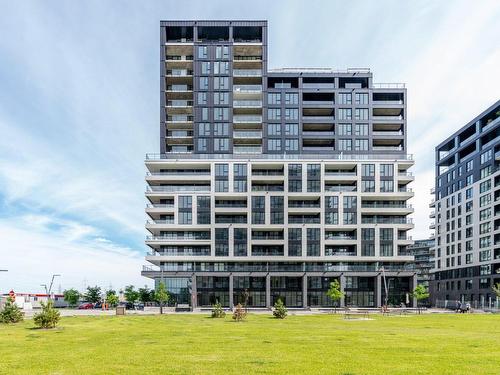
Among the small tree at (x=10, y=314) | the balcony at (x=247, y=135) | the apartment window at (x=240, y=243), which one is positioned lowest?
the small tree at (x=10, y=314)

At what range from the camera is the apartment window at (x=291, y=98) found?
299ft

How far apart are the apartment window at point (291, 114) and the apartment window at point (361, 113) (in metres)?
12.6

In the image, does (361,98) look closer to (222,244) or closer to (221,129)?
(221,129)

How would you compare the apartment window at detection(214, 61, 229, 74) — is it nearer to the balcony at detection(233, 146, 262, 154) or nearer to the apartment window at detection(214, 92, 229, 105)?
the apartment window at detection(214, 92, 229, 105)

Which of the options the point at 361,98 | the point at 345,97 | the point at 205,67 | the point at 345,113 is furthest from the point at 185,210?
the point at 361,98

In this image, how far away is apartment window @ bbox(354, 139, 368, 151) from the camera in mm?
89562

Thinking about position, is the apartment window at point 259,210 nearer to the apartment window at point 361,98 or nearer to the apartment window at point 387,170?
the apartment window at point 387,170

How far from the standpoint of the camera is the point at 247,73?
299 ft

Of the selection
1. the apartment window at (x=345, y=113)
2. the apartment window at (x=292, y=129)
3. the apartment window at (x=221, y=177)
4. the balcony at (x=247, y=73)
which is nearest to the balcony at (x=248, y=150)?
the apartment window at (x=221, y=177)

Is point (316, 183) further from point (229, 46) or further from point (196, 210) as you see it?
point (229, 46)

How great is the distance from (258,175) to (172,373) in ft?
238

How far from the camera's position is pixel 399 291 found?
84.6 meters

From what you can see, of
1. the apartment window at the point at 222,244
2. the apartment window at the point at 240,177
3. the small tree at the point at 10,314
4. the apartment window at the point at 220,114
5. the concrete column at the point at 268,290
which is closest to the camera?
the small tree at the point at 10,314

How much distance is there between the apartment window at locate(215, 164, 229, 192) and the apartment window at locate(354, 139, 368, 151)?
27.8m
